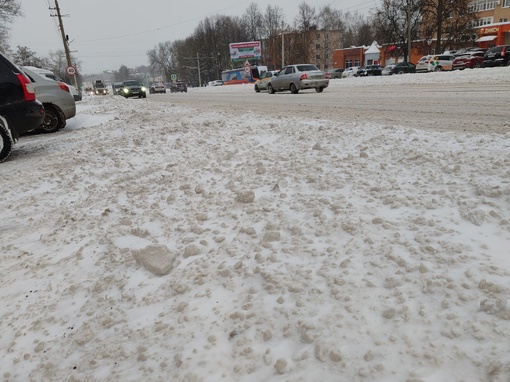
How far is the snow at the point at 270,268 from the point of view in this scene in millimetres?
1782

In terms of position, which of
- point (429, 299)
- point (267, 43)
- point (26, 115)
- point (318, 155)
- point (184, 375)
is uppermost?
point (267, 43)

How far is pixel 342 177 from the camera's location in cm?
378

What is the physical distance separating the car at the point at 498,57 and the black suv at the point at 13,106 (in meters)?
30.5

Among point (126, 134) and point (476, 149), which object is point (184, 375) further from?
point (126, 134)

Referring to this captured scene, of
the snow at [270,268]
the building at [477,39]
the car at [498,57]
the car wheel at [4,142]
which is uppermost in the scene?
the building at [477,39]

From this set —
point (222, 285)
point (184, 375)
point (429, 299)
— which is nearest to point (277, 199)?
point (222, 285)

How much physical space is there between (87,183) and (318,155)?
301 cm

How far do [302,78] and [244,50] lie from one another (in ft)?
170

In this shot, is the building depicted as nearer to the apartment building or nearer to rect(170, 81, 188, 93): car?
the apartment building

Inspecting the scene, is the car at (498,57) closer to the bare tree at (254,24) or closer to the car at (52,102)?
the car at (52,102)

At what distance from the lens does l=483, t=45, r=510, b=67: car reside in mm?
25531

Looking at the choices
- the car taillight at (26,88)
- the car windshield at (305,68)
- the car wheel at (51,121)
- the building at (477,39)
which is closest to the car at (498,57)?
the car windshield at (305,68)

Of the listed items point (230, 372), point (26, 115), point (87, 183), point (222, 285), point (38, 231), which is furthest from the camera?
point (26, 115)

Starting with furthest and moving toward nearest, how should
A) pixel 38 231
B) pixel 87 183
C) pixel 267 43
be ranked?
pixel 267 43, pixel 87 183, pixel 38 231
